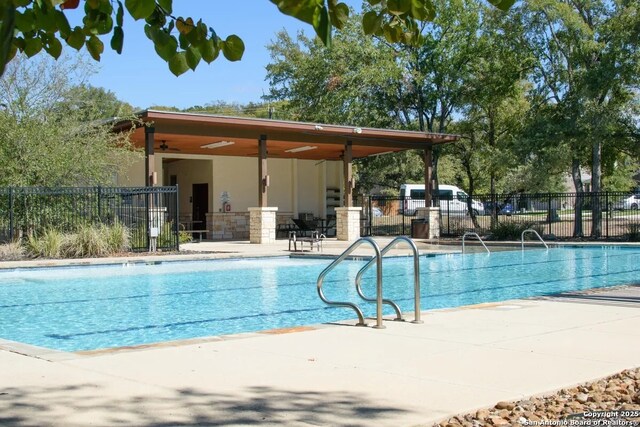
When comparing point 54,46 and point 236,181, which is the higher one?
point 236,181

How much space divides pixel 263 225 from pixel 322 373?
63.9 feet

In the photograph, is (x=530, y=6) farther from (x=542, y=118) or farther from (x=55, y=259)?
(x=55, y=259)

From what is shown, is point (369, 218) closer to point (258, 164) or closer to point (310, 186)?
point (310, 186)

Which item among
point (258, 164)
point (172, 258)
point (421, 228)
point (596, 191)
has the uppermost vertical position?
point (258, 164)

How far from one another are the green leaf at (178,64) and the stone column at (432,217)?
26377mm

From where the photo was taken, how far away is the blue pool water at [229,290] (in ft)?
32.9

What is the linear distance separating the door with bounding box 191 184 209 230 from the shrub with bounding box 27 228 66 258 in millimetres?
10927

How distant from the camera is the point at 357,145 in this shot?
28125mm

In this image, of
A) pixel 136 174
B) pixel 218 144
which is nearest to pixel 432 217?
pixel 218 144

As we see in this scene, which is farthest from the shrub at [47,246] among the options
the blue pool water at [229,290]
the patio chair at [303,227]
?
the patio chair at [303,227]

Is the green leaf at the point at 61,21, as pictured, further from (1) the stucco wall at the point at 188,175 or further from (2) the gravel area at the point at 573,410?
(1) the stucco wall at the point at 188,175

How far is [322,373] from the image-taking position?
574cm

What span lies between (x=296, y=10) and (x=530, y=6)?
88.5 feet

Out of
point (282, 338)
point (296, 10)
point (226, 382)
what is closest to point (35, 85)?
point (282, 338)
